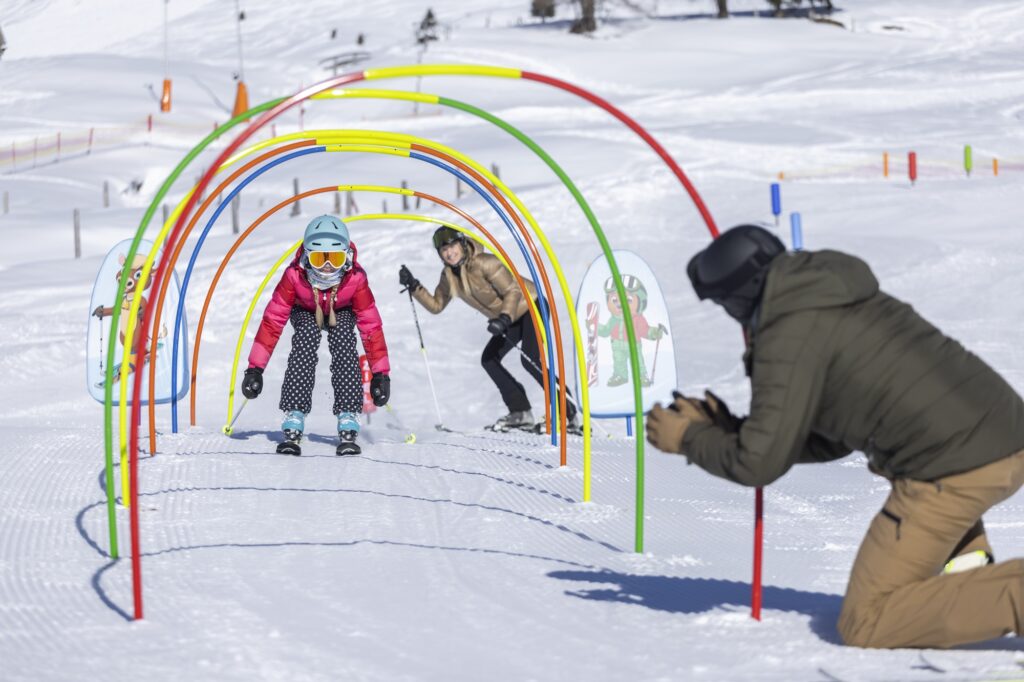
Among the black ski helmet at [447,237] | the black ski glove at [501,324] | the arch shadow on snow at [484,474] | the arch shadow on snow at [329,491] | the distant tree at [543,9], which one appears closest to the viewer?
the arch shadow on snow at [329,491]

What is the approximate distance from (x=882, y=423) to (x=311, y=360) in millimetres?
5281

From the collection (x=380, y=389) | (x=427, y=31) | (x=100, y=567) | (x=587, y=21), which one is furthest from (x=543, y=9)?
(x=100, y=567)

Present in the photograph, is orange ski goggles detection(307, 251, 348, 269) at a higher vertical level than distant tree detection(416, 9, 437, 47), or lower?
lower

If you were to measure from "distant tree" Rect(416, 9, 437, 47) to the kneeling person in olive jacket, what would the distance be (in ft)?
158

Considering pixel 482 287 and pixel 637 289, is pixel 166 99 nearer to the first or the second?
pixel 482 287

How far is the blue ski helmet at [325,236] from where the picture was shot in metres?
7.91

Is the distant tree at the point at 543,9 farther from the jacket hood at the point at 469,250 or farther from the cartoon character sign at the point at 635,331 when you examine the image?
the cartoon character sign at the point at 635,331

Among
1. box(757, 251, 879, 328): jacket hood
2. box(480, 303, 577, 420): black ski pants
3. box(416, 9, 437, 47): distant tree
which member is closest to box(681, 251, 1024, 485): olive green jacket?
box(757, 251, 879, 328): jacket hood

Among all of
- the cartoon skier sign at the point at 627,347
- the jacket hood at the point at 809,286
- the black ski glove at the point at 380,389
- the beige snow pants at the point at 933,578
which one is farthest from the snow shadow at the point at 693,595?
the cartoon skier sign at the point at 627,347

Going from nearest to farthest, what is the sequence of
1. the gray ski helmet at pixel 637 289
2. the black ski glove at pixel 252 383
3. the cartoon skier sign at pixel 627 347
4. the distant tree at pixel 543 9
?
the black ski glove at pixel 252 383 → the cartoon skier sign at pixel 627 347 → the gray ski helmet at pixel 637 289 → the distant tree at pixel 543 9

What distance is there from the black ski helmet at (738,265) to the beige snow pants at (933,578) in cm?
71

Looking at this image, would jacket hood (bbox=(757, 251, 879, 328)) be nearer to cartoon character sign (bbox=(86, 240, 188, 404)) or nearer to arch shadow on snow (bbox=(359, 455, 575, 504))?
arch shadow on snow (bbox=(359, 455, 575, 504))

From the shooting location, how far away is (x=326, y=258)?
802 cm

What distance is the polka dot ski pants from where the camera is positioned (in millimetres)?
8391
